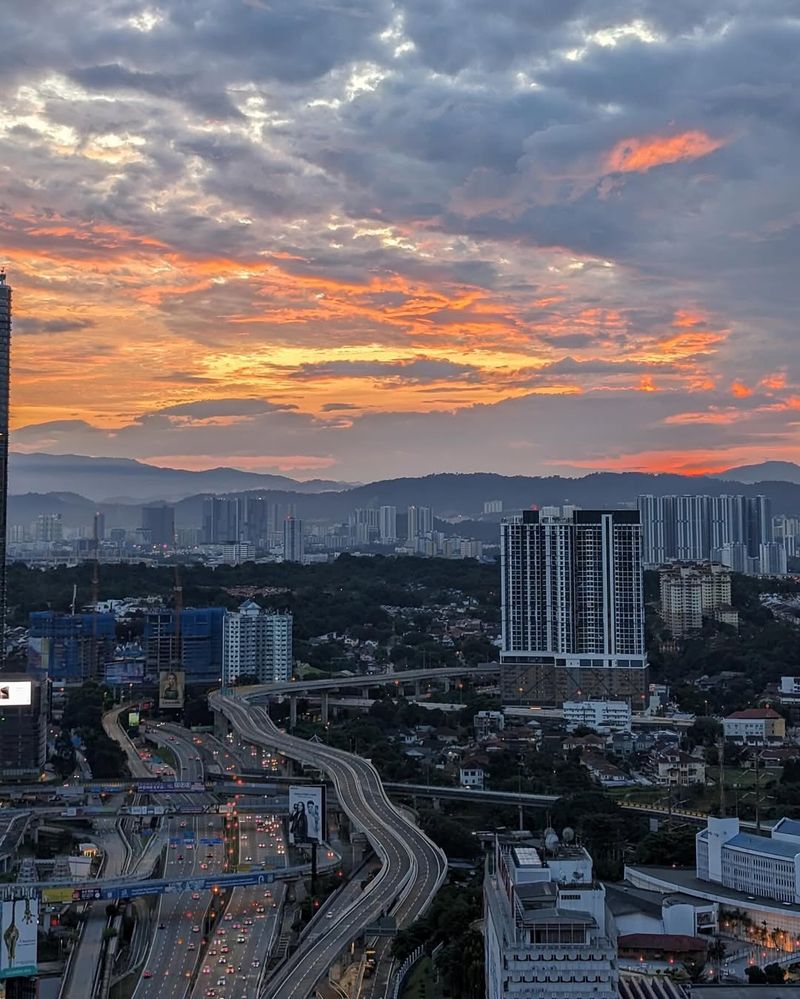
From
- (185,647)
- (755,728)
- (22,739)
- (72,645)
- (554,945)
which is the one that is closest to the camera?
(554,945)

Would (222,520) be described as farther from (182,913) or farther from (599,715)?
(182,913)

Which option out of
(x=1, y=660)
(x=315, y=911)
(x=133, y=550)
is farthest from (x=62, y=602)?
(x=133, y=550)

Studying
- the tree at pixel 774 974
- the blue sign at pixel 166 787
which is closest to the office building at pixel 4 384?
the blue sign at pixel 166 787

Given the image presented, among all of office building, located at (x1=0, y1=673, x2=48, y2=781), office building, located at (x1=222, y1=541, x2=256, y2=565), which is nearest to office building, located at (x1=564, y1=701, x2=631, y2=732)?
office building, located at (x1=0, y1=673, x2=48, y2=781)

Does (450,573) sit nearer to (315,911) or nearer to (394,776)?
(394,776)

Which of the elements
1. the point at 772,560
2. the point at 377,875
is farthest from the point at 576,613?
the point at 772,560

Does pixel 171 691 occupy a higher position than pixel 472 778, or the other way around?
pixel 171 691
